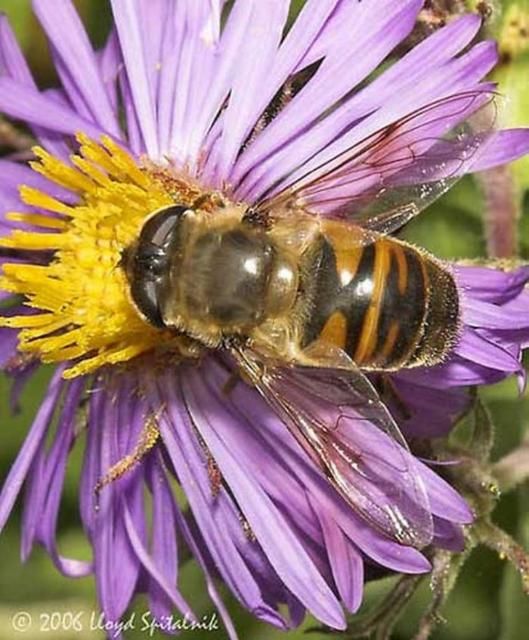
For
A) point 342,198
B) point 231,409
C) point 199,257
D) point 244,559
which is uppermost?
point 342,198

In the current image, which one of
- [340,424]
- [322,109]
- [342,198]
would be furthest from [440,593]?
[322,109]

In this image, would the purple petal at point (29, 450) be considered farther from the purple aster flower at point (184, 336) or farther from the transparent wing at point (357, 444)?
the transparent wing at point (357, 444)

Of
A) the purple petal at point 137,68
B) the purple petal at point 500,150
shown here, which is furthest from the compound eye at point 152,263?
the purple petal at point 500,150

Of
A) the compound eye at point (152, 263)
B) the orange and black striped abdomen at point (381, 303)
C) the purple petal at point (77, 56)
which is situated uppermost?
the purple petal at point (77, 56)

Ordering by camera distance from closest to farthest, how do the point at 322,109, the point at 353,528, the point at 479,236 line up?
1. the point at 353,528
2. the point at 322,109
3. the point at 479,236

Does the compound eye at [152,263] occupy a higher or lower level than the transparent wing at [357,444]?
higher

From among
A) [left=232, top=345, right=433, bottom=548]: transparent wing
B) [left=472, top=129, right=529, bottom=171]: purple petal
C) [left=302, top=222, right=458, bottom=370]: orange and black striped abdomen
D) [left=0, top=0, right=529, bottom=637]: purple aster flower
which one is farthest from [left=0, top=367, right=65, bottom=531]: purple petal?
[left=472, top=129, right=529, bottom=171]: purple petal

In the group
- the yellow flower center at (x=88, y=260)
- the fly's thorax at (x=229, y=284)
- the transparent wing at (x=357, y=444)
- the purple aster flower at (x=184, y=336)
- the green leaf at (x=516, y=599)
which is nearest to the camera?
the transparent wing at (x=357, y=444)

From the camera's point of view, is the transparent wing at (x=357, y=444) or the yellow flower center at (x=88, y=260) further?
the yellow flower center at (x=88, y=260)

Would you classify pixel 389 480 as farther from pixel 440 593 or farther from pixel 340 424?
pixel 440 593

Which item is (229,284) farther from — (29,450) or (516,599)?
(516,599)
